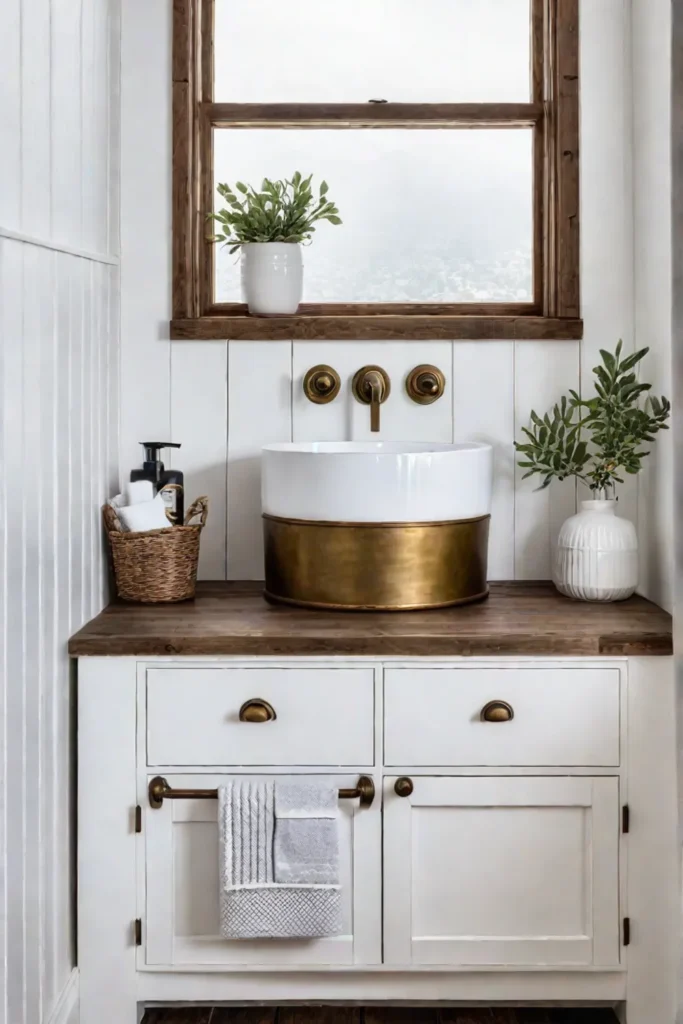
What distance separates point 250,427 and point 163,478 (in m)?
0.24

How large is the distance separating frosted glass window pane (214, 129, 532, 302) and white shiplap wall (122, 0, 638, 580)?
154 millimetres

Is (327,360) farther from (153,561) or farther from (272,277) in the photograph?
(153,561)

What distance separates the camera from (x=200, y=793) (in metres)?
1.81

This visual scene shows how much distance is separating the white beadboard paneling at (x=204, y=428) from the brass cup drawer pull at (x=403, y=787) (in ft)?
2.40

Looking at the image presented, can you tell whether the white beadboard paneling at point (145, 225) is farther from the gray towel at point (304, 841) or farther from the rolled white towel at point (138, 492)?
the gray towel at point (304, 841)

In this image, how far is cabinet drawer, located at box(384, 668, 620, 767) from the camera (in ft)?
5.98

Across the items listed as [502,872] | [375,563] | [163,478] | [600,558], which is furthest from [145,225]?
[502,872]

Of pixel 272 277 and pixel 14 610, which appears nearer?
pixel 14 610

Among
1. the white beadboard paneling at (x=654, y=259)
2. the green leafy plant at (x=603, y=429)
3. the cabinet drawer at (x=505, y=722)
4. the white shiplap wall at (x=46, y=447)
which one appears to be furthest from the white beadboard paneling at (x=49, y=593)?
the white beadboard paneling at (x=654, y=259)

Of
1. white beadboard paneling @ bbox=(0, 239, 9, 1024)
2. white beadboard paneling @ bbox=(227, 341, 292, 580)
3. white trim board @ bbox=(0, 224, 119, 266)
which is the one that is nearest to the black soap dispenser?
white beadboard paneling @ bbox=(227, 341, 292, 580)

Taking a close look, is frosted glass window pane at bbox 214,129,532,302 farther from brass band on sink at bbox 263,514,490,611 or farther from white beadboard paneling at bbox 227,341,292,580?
brass band on sink at bbox 263,514,490,611

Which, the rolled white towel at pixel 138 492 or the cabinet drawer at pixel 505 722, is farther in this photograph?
the rolled white towel at pixel 138 492

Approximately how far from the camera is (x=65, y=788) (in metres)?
1.83

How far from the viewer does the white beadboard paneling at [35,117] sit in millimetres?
1586
